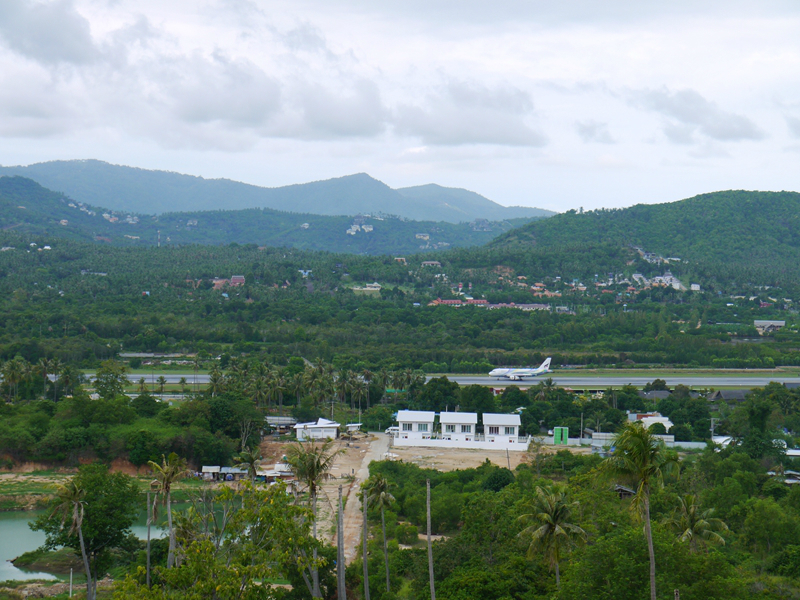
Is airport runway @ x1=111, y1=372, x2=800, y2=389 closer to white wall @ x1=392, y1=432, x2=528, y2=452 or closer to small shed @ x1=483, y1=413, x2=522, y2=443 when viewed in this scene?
small shed @ x1=483, y1=413, x2=522, y2=443

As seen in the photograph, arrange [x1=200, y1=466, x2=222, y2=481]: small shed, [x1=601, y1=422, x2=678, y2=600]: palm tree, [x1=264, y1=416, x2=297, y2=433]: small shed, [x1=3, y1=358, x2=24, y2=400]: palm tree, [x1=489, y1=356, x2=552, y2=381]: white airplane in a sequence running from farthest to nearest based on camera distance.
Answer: [x1=489, y1=356, x2=552, y2=381]: white airplane, [x1=3, y1=358, x2=24, y2=400]: palm tree, [x1=264, y1=416, x2=297, y2=433]: small shed, [x1=200, y1=466, x2=222, y2=481]: small shed, [x1=601, y1=422, x2=678, y2=600]: palm tree

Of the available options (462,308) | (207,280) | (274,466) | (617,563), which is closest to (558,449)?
(274,466)

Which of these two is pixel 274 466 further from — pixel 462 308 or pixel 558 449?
pixel 462 308

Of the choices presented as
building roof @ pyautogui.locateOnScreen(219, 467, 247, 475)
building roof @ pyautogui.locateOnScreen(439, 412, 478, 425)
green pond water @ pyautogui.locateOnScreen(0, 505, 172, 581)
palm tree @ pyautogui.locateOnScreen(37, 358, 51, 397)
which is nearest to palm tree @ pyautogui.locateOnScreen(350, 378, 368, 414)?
building roof @ pyautogui.locateOnScreen(439, 412, 478, 425)

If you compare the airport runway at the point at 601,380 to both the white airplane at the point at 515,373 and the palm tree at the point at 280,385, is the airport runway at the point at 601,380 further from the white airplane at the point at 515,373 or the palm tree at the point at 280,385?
the palm tree at the point at 280,385

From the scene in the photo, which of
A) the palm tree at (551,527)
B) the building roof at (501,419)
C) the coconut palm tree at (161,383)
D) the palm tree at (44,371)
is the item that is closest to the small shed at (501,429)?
the building roof at (501,419)

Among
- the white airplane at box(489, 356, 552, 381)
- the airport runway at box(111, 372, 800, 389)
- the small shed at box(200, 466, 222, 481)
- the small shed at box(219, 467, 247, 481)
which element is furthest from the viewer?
the white airplane at box(489, 356, 552, 381)
